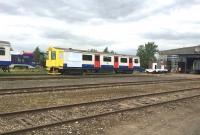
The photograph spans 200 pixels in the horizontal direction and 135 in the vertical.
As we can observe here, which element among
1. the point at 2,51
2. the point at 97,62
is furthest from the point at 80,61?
the point at 2,51

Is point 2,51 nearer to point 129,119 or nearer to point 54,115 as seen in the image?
point 54,115

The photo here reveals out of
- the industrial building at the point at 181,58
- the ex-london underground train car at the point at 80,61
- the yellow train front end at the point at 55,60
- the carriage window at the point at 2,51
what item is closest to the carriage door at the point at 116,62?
the ex-london underground train car at the point at 80,61

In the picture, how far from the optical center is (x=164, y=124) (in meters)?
11.5

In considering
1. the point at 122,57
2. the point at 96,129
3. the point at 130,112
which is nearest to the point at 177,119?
the point at 130,112

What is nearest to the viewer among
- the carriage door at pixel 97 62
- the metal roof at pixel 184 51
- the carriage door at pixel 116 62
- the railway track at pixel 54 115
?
the railway track at pixel 54 115

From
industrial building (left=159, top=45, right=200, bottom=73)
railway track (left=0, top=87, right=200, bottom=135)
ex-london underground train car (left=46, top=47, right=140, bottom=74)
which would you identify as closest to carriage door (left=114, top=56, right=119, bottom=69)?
ex-london underground train car (left=46, top=47, right=140, bottom=74)

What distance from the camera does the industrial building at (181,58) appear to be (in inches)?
2913

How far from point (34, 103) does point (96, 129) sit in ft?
16.7

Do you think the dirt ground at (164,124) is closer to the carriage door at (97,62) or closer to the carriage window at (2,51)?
the carriage window at (2,51)

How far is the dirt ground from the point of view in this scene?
33.6ft

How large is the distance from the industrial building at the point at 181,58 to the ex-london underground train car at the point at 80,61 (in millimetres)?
29572

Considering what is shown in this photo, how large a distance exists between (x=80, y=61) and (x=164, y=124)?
30.3 m

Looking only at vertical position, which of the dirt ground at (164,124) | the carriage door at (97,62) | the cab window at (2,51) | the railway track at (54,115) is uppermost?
the cab window at (2,51)

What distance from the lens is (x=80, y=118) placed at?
11180mm
